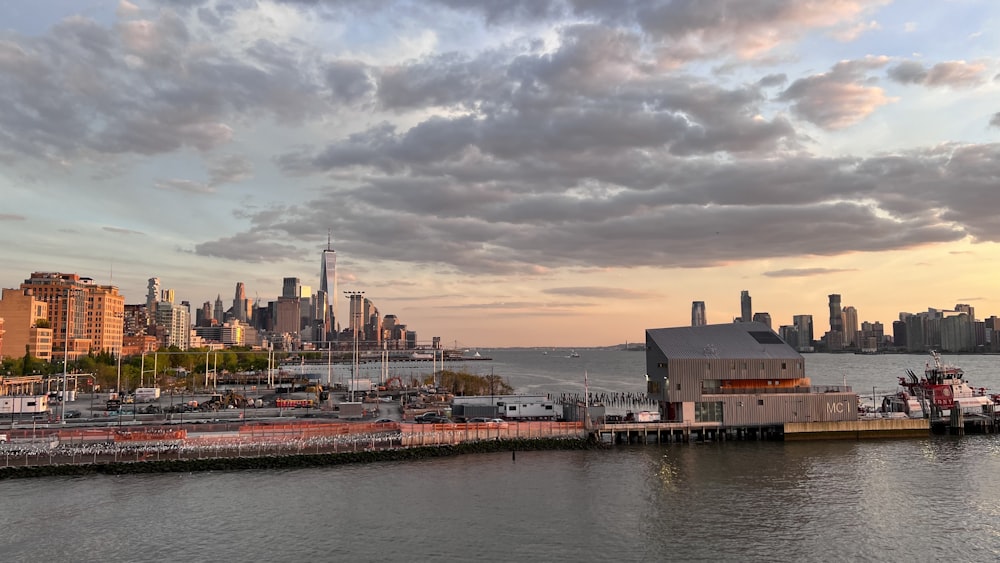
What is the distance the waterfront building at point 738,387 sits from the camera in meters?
84.4

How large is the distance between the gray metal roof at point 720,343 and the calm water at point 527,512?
1683 centimetres

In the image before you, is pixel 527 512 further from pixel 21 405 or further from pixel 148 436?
pixel 21 405

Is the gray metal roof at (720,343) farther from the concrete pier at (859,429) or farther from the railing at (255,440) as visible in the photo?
the railing at (255,440)

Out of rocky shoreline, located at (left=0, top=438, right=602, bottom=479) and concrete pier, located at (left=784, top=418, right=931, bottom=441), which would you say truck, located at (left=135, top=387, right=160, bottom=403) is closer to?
rocky shoreline, located at (left=0, top=438, right=602, bottom=479)

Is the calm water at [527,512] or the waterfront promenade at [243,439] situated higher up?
the waterfront promenade at [243,439]

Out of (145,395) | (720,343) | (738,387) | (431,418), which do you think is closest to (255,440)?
(431,418)

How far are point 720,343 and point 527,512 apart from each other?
147 ft

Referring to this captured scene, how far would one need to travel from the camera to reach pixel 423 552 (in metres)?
43.9

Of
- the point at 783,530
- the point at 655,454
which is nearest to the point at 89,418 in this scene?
the point at 655,454

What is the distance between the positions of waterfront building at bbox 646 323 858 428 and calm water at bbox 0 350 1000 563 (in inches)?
502

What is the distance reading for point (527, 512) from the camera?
5228cm

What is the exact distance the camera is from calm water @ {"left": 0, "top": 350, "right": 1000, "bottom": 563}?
44.4 meters

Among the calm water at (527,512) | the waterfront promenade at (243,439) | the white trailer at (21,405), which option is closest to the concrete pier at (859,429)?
the calm water at (527,512)

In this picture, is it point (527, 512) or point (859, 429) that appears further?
point (859, 429)
